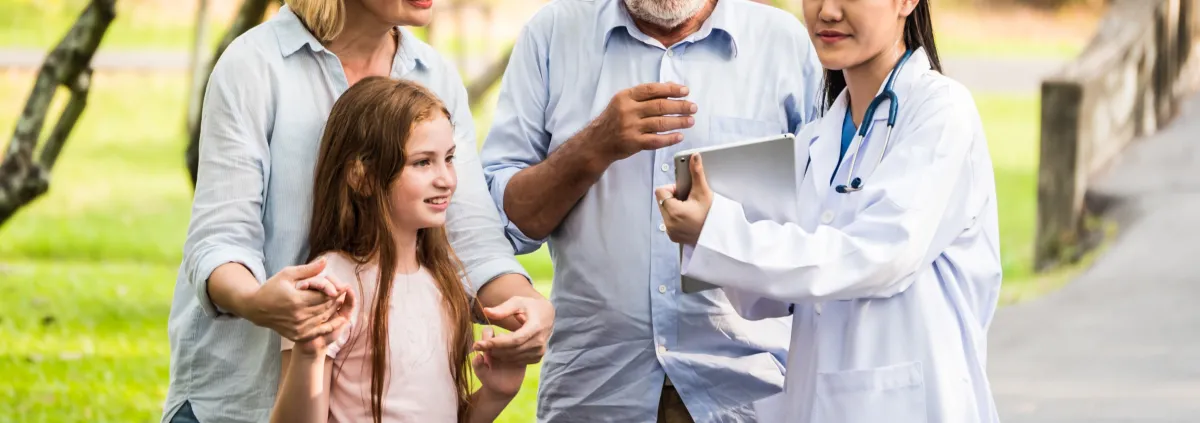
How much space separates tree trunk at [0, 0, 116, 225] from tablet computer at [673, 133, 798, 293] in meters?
4.05

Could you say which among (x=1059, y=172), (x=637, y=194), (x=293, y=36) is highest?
(x=293, y=36)

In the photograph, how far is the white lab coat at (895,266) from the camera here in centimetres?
302

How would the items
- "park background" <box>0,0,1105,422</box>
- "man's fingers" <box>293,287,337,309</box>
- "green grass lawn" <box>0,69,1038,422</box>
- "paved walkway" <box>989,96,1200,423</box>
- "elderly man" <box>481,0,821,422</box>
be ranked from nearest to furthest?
"man's fingers" <box>293,287,337,309</box>, "elderly man" <box>481,0,821,422</box>, "paved walkway" <box>989,96,1200,423</box>, "green grass lawn" <box>0,69,1038,422</box>, "park background" <box>0,0,1105,422</box>

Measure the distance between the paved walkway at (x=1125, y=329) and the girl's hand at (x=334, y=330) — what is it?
173 inches

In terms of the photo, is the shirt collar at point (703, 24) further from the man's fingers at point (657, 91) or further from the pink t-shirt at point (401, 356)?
the pink t-shirt at point (401, 356)

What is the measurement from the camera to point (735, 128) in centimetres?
386

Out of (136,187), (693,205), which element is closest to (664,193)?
(693,205)

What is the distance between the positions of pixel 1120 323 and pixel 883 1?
5.71 m

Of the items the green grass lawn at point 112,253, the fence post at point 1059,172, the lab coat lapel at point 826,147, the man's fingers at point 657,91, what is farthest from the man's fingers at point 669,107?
the fence post at point 1059,172

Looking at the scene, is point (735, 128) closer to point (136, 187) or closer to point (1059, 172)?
point (1059, 172)

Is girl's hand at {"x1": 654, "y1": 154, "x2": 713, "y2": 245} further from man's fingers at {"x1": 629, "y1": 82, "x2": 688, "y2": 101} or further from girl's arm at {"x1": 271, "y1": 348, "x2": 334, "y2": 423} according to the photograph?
girl's arm at {"x1": 271, "y1": 348, "x2": 334, "y2": 423}

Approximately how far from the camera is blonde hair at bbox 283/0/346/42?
3.20 meters

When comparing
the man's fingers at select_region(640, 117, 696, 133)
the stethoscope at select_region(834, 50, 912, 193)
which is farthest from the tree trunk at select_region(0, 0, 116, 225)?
the stethoscope at select_region(834, 50, 912, 193)

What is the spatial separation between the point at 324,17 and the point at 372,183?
34cm
